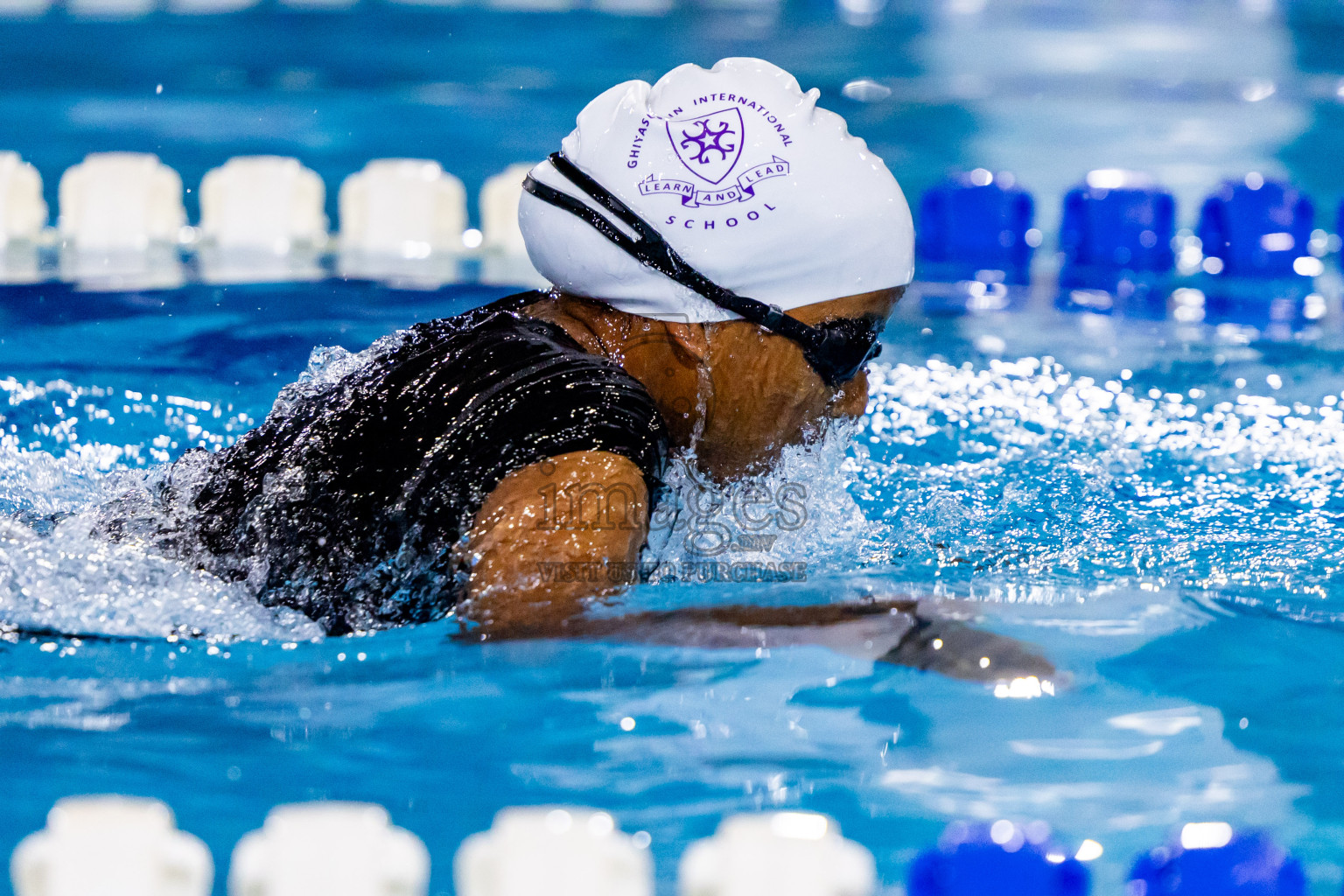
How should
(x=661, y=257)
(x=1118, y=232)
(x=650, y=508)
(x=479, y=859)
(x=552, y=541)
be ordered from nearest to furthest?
(x=479, y=859), (x=552, y=541), (x=650, y=508), (x=661, y=257), (x=1118, y=232)

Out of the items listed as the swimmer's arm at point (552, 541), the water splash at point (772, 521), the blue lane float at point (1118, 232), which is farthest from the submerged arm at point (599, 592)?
the blue lane float at point (1118, 232)

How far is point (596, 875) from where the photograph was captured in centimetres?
131

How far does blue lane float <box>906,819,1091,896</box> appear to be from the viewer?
1.35 metres

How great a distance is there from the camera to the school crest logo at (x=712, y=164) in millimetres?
2100

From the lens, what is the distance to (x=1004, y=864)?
1.36 m

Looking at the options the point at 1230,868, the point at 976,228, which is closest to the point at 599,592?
the point at 1230,868

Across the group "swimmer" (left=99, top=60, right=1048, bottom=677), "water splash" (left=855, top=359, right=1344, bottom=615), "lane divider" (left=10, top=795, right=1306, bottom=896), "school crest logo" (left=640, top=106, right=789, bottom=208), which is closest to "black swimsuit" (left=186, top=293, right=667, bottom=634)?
"swimmer" (left=99, top=60, right=1048, bottom=677)

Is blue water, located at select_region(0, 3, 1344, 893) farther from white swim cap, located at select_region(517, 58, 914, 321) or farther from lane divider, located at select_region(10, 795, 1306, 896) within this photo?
white swim cap, located at select_region(517, 58, 914, 321)

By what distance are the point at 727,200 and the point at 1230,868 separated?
1146 millimetres

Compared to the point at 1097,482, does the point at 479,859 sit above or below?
below

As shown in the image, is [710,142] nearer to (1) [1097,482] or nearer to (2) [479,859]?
(2) [479,859]

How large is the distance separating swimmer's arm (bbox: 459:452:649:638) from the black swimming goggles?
0.35 m

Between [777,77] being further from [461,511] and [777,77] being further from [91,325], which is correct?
[91,325]

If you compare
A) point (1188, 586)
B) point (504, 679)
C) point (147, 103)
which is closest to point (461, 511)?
point (504, 679)
